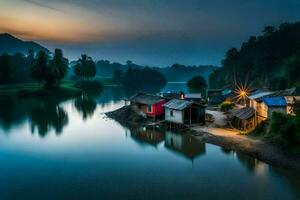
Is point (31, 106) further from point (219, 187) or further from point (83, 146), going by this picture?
point (219, 187)

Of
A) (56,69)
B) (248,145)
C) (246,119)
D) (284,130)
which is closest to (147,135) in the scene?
(246,119)

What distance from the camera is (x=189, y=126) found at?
44375 millimetres

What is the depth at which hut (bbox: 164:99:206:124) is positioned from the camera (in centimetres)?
4478

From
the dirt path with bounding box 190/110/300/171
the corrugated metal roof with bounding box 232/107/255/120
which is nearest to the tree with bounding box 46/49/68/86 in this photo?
the dirt path with bounding box 190/110/300/171

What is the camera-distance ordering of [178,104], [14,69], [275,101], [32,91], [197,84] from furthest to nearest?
[14,69], [32,91], [197,84], [178,104], [275,101]

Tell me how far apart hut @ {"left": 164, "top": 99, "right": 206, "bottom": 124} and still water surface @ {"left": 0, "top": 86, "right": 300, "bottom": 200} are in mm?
3665

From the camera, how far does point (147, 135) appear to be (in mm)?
43000

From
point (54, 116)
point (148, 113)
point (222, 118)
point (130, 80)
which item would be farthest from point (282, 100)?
point (130, 80)

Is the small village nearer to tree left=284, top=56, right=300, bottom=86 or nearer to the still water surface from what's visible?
the still water surface

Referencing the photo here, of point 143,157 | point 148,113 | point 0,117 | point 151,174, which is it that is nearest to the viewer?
point 151,174

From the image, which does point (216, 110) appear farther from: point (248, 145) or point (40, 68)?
point (40, 68)

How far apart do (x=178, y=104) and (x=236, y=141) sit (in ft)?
44.2

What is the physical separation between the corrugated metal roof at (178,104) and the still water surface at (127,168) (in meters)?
4.59

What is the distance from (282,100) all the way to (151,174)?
65.1 feet
